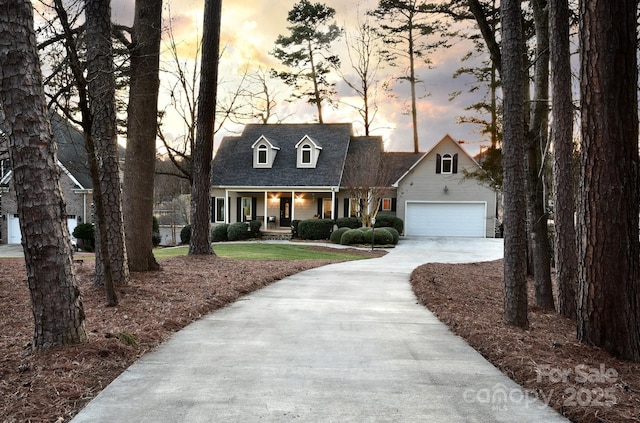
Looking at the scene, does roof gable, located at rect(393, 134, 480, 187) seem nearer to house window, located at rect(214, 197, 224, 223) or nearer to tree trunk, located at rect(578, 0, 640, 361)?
house window, located at rect(214, 197, 224, 223)

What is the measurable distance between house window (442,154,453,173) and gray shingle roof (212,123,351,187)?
6.03 m

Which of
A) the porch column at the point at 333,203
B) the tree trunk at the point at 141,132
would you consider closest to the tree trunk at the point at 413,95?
the porch column at the point at 333,203

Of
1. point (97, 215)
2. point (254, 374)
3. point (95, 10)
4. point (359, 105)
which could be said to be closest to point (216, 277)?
point (97, 215)

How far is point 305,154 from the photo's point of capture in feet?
95.8

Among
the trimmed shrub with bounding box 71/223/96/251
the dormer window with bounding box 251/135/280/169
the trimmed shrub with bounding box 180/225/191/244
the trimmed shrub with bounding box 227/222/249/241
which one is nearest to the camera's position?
the trimmed shrub with bounding box 71/223/96/251

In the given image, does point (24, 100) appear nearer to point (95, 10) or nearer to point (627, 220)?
point (95, 10)

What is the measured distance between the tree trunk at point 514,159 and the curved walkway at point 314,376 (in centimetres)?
103

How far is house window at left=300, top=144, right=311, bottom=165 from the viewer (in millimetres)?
29047

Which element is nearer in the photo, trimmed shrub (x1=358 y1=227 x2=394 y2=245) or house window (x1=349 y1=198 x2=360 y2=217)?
trimmed shrub (x1=358 y1=227 x2=394 y2=245)

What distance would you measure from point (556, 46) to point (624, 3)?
6.36 feet

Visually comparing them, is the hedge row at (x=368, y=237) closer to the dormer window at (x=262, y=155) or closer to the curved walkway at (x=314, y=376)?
the dormer window at (x=262, y=155)

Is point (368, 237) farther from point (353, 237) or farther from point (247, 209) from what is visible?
point (247, 209)

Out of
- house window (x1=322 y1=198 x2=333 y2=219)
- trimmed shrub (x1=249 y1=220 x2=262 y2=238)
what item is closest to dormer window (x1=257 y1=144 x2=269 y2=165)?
trimmed shrub (x1=249 y1=220 x2=262 y2=238)

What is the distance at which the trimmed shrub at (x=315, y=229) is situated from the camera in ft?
85.4
